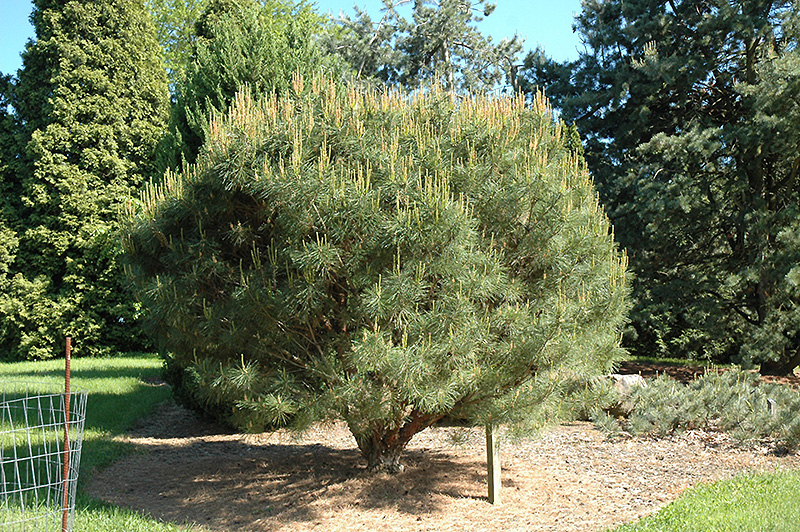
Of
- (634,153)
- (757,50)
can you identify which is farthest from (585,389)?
(757,50)

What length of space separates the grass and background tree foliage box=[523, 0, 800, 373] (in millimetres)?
8743

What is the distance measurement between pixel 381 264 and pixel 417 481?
2.44 metres

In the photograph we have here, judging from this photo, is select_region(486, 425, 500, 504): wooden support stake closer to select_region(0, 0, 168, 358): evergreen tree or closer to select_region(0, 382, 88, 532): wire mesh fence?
select_region(0, 382, 88, 532): wire mesh fence

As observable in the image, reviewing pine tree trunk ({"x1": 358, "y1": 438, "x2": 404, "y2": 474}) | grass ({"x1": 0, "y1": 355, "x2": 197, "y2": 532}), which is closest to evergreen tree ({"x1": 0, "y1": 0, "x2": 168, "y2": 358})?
grass ({"x1": 0, "y1": 355, "x2": 197, "y2": 532})

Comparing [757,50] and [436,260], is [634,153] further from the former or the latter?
[436,260]

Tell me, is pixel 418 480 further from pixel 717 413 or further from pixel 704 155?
pixel 704 155

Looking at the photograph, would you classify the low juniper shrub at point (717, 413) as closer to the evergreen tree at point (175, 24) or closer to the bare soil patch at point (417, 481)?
the bare soil patch at point (417, 481)

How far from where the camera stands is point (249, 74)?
7.85 m

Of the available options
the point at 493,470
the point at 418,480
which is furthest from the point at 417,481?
the point at 493,470

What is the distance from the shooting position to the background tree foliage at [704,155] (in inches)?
436

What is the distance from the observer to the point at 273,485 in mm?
6008

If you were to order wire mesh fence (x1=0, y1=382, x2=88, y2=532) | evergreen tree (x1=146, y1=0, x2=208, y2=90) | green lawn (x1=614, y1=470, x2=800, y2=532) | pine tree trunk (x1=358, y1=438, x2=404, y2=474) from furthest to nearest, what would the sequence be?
1. evergreen tree (x1=146, y1=0, x2=208, y2=90)
2. pine tree trunk (x1=358, y1=438, x2=404, y2=474)
3. green lawn (x1=614, y1=470, x2=800, y2=532)
4. wire mesh fence (x1=0, y1=382, x2=88, y2=532)

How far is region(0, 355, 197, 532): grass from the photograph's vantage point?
464cm

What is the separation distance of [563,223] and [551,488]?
2541mm
